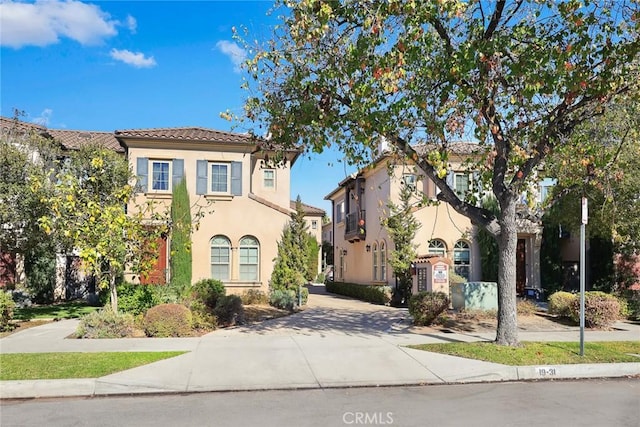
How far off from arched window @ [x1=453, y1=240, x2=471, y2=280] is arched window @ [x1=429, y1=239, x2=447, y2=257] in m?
0.44

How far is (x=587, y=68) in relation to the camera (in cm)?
971

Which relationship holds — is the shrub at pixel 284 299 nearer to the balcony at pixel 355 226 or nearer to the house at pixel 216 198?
the house at pixel 216 198

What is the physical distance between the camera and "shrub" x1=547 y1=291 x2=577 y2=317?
15.4m

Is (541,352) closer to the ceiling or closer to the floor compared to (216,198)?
closer to the floor

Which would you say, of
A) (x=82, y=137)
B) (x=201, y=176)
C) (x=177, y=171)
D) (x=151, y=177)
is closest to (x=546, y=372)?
(x=201, y=176)

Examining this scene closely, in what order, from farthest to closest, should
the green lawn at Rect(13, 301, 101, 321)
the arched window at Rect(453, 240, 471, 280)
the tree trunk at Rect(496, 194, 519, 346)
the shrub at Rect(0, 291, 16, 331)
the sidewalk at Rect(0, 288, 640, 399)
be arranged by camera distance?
the arched window at Rect(453, 240, 471, 280) → the green lawn at Rect(13, 301, 101, 321) → the shrub at Rect(0, 291, 16, 331) → the tree trunk at Rect(496, 194, 519, 346) → the sidewalk at Rect(0, 288, 640, 399)

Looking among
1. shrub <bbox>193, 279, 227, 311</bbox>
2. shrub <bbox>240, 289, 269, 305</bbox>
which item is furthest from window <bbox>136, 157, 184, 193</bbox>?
shrub <bbox>240, 289, 269, 305</bbox>

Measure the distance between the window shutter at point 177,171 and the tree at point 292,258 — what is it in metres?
4.58

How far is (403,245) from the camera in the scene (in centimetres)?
2138

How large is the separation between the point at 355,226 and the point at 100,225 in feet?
59.1

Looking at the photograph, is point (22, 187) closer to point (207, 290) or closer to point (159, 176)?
point (207, 290)

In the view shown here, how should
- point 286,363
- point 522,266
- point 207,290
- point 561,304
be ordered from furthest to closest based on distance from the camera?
point 522,266, point 207,290, point 561,304, point 286,363

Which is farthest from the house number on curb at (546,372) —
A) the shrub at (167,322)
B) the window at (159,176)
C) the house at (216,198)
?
the window at (159,176)

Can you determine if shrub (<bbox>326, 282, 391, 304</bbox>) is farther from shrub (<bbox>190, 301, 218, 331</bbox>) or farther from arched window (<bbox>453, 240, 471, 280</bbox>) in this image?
shrub (<bbox>190, 301, 218, 331</bbox>)
